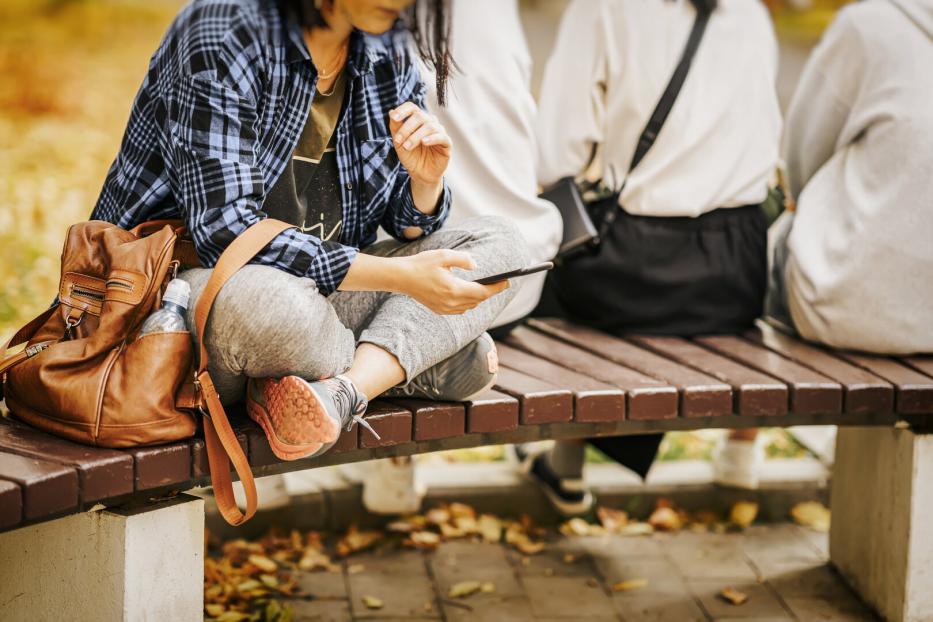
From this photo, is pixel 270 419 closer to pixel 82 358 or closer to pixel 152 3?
pixel 82 358

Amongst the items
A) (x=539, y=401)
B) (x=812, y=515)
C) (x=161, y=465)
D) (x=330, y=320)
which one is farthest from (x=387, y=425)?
(x=812, y=515)

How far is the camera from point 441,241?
271 cm

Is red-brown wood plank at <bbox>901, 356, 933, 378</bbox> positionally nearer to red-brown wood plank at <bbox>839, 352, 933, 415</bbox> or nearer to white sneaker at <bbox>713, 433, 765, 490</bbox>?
red-brown wood plank at <bbox>839, 352, 933, 415</bbox>

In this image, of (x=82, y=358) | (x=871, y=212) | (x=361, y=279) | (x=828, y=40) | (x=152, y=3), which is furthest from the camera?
(x=152, y=3)

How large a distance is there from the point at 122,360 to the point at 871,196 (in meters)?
2.17

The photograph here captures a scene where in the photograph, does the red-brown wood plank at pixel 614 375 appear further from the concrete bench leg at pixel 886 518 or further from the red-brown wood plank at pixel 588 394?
the concrete bench leg at pixel 886 518

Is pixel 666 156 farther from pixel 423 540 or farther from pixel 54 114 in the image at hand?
pixel 54 114

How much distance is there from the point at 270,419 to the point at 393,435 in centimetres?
36

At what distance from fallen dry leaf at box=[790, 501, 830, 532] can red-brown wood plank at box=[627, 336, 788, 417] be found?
961 mm

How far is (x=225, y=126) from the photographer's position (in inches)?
88.1

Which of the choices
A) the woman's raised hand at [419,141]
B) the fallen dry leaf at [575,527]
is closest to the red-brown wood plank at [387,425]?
the woman's raised hand at [419,141]

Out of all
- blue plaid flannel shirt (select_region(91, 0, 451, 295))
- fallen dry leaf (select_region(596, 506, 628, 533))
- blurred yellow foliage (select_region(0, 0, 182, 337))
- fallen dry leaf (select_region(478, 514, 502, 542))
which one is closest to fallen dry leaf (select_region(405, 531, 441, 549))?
fallen dry leaf (select_region(478, 514, 502, 542))

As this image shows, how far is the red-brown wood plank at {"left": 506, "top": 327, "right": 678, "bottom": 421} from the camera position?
2879 millimetres

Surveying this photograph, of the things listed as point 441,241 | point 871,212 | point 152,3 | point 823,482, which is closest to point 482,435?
point 441,241
